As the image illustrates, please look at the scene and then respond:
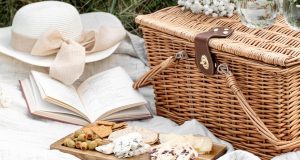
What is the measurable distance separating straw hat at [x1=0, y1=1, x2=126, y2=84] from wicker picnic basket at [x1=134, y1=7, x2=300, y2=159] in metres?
0.20

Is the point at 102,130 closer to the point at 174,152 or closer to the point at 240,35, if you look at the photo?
the point at 174,152

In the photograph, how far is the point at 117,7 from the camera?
8.28ft

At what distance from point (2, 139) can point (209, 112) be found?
482 millimetres

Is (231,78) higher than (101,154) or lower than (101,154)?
higher

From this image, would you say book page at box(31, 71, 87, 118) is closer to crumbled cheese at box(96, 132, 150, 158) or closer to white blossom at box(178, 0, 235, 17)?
crumbled cheese at box(96, 132, 150, 158)

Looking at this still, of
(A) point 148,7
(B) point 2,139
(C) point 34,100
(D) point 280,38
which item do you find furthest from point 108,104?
(A) point 148,7

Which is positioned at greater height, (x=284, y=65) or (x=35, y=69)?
(x=284, y=65)

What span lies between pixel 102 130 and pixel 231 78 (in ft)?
1.04

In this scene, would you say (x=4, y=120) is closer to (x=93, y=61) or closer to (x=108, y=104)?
(x=108, y=104)

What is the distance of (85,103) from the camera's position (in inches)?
75.2

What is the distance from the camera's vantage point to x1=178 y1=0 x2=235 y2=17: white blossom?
184 cm

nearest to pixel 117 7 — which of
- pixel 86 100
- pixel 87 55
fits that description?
pixel 87 55

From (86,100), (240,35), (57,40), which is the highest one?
(240,35)

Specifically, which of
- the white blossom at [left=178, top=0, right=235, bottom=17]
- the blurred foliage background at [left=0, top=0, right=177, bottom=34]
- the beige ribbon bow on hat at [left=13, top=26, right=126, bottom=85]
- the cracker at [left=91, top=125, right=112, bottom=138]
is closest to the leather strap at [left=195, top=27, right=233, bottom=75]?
the white blossom at [left=178, top=0, right=235, bottom=17]
